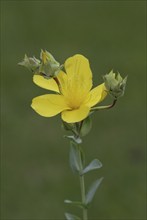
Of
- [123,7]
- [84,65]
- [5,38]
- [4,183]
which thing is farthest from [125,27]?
[84,65]

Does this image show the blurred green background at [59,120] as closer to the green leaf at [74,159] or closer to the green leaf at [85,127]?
the green leaf at [74,159]

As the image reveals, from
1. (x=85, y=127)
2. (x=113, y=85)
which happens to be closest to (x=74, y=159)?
(x=85, y=127)

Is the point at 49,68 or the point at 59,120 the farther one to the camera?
the point at 59,120

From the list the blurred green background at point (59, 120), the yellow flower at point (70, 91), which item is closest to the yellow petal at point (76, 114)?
the yellow flower at point (70, 91)

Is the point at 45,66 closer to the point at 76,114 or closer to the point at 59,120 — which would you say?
the point at 76,114

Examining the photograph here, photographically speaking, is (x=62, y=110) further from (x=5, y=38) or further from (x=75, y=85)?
(x=5, y=38)

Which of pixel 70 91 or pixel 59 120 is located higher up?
pixel 70 91

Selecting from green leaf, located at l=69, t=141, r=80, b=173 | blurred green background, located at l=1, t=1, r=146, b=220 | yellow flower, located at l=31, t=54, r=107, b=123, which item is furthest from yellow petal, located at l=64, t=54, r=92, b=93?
blurred green background, located at l=1, t=1, r=146, b=220
